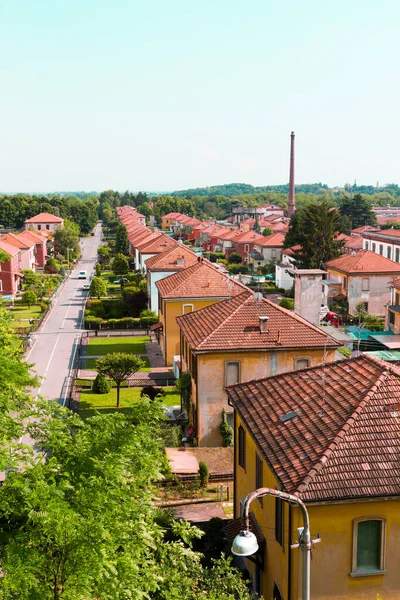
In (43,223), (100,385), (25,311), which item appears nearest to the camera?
(100,385)

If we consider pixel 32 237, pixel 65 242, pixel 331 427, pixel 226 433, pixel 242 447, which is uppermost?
pixel 331 427

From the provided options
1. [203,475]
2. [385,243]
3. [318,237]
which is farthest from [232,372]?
[385,243]

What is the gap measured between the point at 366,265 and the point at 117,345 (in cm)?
2498

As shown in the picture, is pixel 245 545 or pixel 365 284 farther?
pixel 365 284

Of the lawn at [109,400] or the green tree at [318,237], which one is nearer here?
the lawn at [109,400]

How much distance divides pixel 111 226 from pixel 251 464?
15000cm

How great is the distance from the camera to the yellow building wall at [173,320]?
3975 cm

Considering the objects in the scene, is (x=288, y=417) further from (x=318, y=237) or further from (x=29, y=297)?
(x=318, y=237)

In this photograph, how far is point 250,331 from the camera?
88.6ft

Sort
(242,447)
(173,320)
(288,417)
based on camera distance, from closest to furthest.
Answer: (288,417) → (242,447) → (173,320)

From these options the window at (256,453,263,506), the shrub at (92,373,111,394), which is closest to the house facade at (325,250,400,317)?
the shrub at (92,373,111,394)

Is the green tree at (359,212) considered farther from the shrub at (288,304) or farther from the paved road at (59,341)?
the shrub at (288,304)

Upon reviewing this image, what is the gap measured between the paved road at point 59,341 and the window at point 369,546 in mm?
13380

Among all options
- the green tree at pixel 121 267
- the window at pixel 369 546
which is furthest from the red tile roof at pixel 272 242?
the window at pixel 369 546
